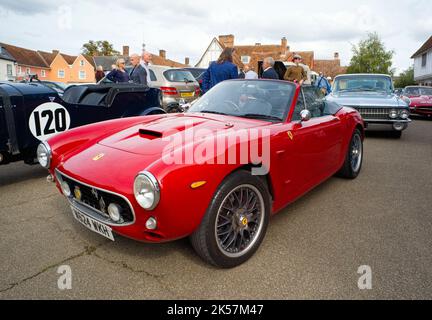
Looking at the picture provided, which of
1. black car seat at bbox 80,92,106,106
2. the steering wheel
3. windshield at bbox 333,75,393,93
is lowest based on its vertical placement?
the steering wheel

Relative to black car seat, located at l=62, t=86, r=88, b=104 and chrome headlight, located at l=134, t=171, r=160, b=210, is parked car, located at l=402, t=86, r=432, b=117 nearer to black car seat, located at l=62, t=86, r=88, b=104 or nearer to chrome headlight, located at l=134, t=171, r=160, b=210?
black car seat, located at l=62, t=86, r=88, b=104

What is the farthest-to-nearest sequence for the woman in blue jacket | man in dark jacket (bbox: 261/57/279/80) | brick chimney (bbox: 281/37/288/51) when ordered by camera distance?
brick chimney (bbox: 281/37/288/51), man in dark jacket (bbox: 261/57/279/80), the woman in blue jacket

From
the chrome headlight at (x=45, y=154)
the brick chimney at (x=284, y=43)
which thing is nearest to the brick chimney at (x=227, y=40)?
the brick chimney at (x=284, y=43)

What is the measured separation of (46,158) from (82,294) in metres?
1.26

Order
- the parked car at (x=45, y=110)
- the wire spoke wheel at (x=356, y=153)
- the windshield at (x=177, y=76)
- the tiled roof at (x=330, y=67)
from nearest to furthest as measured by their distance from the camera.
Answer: the parked car at (x=45, y=110) < the wire spoke wheel at (x=356, y=153) < the windshield at (x=177, y=76) < the tiled roof at (x=330, y=67)

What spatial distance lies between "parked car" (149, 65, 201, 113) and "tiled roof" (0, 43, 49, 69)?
5166cm

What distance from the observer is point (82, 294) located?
6.93 ft

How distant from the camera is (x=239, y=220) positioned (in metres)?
2.44

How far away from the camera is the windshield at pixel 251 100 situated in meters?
3.14

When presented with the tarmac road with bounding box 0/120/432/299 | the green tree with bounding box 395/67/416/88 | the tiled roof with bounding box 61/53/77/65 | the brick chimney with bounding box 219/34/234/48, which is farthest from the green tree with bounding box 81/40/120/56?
the tarmac road with bounding box 0/120/432/299

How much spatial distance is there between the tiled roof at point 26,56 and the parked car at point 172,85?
169ft

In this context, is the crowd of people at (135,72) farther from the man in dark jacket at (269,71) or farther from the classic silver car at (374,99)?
the classic silver car at (374,99)

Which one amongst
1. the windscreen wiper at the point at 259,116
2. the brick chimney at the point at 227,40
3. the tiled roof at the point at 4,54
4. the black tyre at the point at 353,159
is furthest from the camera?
the tiled roof at the point at 4,54

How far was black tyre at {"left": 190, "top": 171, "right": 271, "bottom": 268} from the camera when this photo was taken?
2199mm
